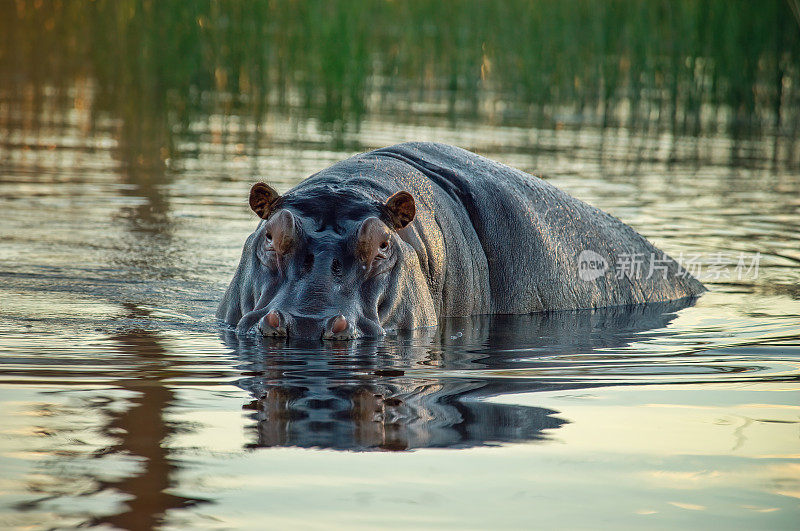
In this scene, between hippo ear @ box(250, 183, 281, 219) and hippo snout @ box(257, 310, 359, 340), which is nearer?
hippo snout @ box(257, 310, 359, 340)

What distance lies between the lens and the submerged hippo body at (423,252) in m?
5.82

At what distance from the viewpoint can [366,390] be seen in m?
4.88

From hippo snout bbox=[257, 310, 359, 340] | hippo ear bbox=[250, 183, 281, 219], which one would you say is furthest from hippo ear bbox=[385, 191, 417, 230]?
hippo snout bbox=[257, 310, 359, 340]

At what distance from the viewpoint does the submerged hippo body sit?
582cm

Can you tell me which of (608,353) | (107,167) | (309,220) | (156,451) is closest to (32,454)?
(156,451)

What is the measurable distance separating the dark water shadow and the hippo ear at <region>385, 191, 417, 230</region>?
561mm

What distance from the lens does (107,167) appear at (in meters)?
13.2

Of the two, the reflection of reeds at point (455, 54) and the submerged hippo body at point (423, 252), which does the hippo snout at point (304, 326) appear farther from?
the reflection of reeds at point (455, 54)

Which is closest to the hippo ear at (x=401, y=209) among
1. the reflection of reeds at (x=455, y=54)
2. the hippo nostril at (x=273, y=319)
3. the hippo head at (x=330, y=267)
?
the hippo head at (x=330, y=267)

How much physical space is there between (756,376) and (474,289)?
210 cm

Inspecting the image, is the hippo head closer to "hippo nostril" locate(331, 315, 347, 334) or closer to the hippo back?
"hippo nostril" locate(331, 315, 347, 334)

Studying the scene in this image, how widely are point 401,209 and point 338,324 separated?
0.92m

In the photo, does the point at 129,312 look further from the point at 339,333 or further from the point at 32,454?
the point at 32,454

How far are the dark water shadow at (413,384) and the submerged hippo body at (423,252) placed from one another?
152 millimetres
